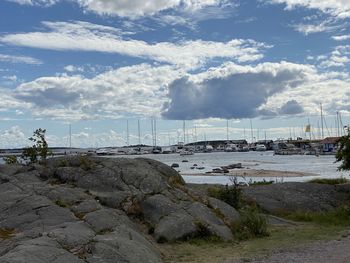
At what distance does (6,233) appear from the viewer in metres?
12.9

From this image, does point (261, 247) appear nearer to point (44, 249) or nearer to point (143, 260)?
point (143, 260)

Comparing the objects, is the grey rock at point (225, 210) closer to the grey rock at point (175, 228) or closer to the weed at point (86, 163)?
the grey rock at point (175, 228)

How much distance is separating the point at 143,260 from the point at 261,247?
185 inches

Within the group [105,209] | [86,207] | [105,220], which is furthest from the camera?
[105,209]

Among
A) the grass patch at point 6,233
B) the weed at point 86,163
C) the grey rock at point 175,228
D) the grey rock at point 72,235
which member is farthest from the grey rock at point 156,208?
the grass patch at point 6,233

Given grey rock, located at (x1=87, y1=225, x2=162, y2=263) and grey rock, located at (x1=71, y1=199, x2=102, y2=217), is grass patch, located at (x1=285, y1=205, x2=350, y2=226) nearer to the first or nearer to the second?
grey rock, located at (x1=71, y1=199, x2=102, y2=217)

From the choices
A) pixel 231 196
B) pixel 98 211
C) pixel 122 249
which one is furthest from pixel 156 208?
pixel 122 249

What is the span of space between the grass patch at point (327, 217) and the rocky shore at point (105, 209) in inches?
46.3

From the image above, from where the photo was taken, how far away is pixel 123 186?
18188mm

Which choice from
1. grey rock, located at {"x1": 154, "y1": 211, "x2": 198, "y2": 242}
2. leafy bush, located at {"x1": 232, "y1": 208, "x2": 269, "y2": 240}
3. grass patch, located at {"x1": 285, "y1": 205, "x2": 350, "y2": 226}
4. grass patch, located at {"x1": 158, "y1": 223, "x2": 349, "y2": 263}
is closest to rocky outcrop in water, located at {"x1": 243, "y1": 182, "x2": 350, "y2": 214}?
grass patch, located at {"x1": 285, "y1": 205, "x2": 350, "y2": 226}

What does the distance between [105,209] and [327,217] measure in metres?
9.85

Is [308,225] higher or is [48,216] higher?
[48,216]

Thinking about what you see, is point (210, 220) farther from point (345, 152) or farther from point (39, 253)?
point (345, 152)

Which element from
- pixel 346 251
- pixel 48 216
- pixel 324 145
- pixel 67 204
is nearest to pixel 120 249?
pixel 48 216
